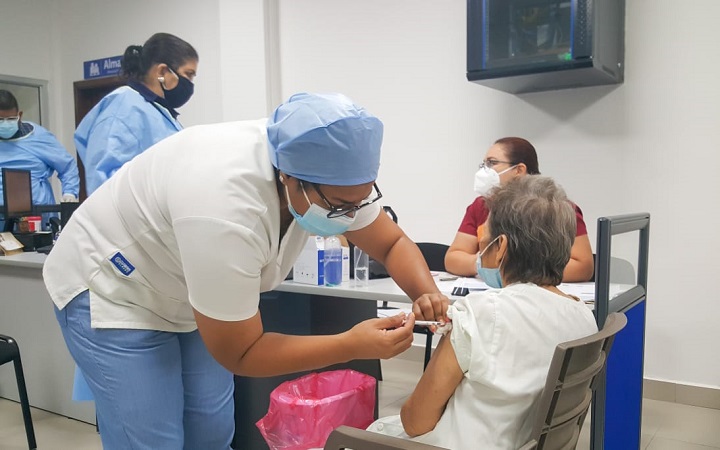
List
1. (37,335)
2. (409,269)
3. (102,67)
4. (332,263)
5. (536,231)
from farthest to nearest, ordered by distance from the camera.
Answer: (102,67)
(37,335)
(332,263)
(409,269)
(536,231)

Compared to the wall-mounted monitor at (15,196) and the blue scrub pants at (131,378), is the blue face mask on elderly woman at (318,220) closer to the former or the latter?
the blue scrub pants at (131,378)

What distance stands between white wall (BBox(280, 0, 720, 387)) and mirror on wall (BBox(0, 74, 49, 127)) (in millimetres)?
3100

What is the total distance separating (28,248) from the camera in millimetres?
3285


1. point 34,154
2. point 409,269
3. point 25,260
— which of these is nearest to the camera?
point 409,269

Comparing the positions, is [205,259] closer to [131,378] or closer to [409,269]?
[131,378]

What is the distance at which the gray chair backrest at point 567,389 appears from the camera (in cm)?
107

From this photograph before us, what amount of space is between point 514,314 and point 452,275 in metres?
1.33

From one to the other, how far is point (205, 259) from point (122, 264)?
33 cm

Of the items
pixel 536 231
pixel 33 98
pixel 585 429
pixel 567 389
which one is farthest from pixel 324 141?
pixel 33 98

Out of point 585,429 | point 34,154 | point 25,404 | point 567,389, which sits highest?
point 34,154

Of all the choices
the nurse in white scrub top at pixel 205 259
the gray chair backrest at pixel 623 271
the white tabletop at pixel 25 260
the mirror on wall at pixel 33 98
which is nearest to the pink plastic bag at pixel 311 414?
the nurse in white scrub top at pixel 205 259

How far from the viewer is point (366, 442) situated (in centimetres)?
117

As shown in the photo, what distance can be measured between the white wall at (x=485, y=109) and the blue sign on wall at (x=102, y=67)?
224 millimetres

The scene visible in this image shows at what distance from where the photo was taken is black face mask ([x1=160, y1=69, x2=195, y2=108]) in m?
2.56
